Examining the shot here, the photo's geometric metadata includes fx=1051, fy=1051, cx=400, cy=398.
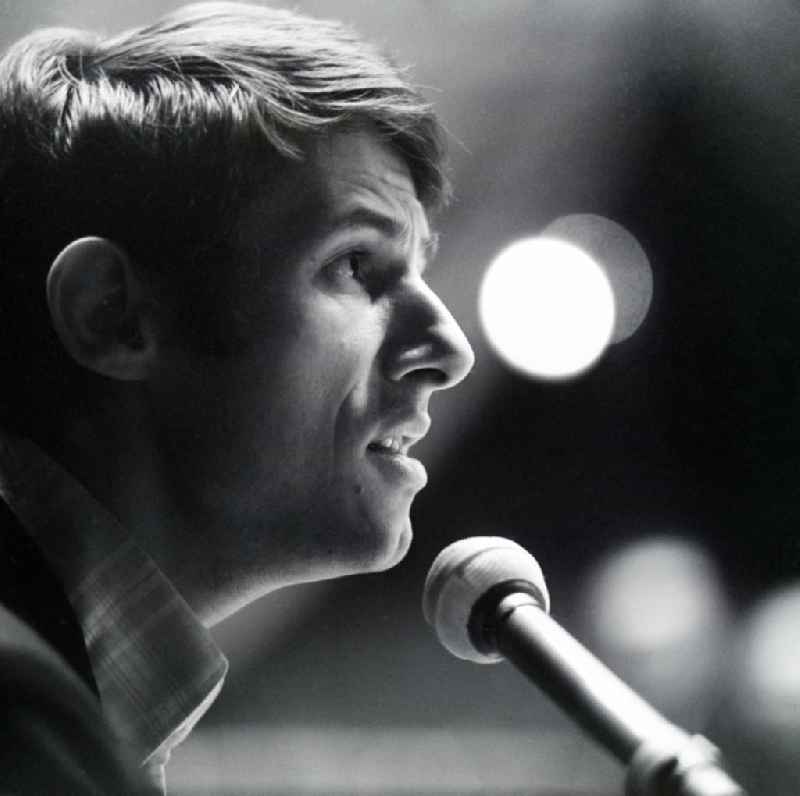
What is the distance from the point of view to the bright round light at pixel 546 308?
6.86ft

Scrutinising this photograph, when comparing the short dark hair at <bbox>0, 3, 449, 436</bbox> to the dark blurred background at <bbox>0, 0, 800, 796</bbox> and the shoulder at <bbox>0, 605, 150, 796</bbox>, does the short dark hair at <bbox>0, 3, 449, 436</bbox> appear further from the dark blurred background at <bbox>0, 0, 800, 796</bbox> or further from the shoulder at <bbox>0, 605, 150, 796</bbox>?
the dark blurred background at <bbox>0, 0, 800, 796</bbox>

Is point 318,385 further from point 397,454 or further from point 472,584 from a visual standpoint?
point 472,584

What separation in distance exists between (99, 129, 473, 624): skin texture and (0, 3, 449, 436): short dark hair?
0.04 m

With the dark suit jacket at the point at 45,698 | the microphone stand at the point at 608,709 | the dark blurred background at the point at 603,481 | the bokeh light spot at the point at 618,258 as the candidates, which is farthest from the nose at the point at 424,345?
the bokeh light spot at the point at 618,258

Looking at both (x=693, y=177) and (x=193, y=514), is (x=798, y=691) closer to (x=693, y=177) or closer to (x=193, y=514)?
(x=693, y=177)

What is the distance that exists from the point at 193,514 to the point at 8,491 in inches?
7.4

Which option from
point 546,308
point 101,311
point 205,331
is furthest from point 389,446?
point 546,308

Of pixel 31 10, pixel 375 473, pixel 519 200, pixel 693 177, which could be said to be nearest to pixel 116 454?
pixel 375 473

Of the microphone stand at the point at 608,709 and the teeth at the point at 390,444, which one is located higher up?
the microphone stand at the point at 608,709

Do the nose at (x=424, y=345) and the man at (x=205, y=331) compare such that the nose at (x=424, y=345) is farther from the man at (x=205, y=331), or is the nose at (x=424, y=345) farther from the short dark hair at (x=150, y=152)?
the short dark hair at (x=150, y=152)

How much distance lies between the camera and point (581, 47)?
1965 mm

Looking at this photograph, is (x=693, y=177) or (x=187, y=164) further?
(x=693, y=177)

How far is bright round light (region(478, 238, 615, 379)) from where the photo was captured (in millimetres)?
2090

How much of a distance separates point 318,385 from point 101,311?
0.24 m
